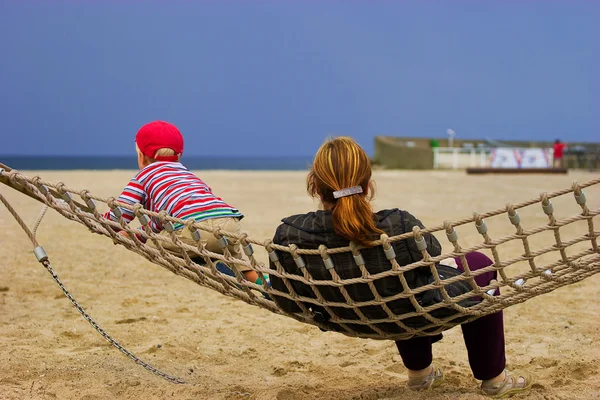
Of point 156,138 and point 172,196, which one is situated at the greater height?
point 156,138

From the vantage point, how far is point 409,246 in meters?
2.32

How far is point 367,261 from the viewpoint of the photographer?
7.64ft

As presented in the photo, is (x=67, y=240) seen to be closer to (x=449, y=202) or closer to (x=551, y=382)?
(x=551, y=382)

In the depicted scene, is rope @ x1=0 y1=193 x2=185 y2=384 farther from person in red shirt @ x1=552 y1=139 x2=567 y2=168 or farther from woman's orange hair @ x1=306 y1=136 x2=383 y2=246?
person in red shirt @ x1=552 y1=139 x2=567 y2=168

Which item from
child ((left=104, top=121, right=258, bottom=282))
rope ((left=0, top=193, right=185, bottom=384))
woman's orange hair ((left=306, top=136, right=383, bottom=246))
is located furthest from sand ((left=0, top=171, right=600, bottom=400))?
woman's orange hair ((left=306, top=136, right=383, bottom=246))

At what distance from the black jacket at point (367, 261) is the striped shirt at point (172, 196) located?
59 cm

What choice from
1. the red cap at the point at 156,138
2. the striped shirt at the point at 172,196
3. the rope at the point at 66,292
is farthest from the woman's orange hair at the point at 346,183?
the rope at the point at 66,292

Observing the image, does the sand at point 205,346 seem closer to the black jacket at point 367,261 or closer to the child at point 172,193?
the black jacket at point 367,261

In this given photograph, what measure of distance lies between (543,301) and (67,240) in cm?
491

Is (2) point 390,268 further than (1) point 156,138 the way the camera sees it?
No

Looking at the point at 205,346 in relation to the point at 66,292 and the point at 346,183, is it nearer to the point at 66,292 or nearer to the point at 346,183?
the point at 66,292

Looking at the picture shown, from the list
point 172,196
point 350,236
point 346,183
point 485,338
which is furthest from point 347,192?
point 172,196

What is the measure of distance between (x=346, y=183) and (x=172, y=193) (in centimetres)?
100

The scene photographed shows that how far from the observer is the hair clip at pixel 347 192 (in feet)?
7.51
